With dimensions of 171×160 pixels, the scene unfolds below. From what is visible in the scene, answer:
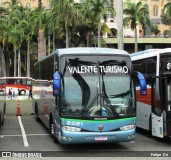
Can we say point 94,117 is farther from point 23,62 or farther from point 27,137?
point 23,62

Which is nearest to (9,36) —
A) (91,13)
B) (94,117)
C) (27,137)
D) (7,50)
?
(7,50)

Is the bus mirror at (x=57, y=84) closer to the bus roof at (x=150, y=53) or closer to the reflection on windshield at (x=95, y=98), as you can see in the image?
the reflection on windshield at (x=95, y=98)

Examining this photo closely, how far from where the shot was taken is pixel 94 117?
40.0 ft

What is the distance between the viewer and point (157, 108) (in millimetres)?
14500

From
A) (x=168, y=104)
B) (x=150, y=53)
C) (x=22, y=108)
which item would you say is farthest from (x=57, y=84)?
(x=22, y=108)

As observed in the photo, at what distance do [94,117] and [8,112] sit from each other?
51.7ft

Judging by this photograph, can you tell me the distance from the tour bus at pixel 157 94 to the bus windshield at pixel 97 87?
176 centimetres

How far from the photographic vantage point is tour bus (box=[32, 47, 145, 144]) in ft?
39.9

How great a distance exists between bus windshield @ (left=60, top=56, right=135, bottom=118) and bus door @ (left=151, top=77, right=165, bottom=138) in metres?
1.83

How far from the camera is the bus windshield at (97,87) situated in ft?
40.4

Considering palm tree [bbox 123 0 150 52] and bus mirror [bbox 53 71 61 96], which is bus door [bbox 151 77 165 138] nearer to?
bus mirror [bbox 53 71 61 96]

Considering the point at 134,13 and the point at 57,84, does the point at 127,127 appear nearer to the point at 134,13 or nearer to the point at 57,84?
the point at 57,84

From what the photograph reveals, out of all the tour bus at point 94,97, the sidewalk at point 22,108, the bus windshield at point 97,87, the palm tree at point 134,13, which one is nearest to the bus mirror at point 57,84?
the tour bus at point 94,97

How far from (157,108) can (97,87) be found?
299 cm
